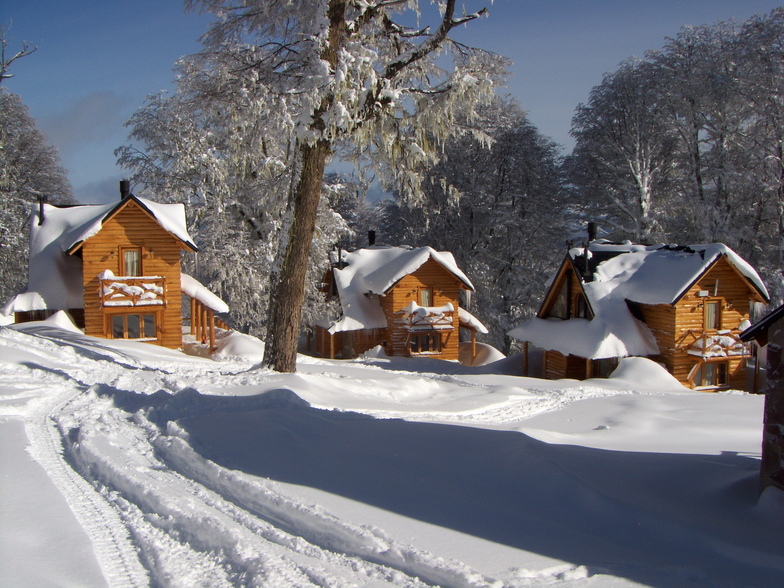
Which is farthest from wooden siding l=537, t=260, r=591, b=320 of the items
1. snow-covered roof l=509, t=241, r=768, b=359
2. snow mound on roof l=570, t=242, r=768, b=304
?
snow mound on roof l=570, t=242, r=768, b=304

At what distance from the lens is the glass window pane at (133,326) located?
77.3 feet

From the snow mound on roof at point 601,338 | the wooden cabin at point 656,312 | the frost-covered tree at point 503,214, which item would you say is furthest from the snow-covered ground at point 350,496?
the frost-covered tree at point 503,214

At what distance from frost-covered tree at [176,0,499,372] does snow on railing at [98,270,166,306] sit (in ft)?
42.9

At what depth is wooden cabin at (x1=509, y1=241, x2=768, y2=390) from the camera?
21047 mm

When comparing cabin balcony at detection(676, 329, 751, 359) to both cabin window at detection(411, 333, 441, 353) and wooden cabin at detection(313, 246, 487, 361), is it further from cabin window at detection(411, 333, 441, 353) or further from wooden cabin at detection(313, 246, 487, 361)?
cabin window at detection(411, 333, 441, 353)

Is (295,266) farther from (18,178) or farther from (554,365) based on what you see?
(18,178)

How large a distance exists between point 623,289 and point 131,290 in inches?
718

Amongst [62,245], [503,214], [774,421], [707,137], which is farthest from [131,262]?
[707,137]

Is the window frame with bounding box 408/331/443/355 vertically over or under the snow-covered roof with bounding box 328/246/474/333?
under

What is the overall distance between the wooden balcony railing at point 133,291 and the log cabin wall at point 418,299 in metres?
9.47

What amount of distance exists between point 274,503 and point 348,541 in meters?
0.93

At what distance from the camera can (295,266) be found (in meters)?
10.9

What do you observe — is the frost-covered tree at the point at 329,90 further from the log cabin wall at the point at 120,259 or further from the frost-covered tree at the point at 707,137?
the frost-covered tree at the point at 707,137

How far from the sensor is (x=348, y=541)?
4500 mm
